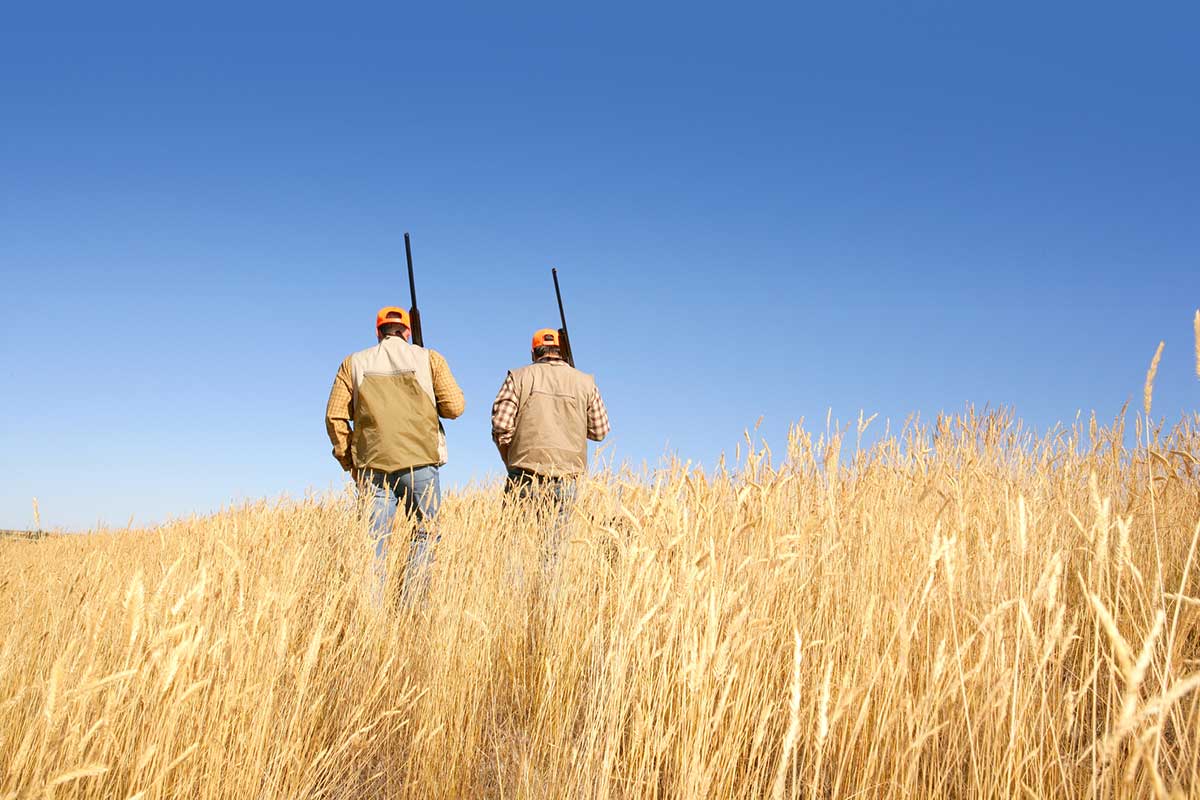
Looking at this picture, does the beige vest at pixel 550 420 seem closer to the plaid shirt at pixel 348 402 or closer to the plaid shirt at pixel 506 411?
the plaid shirt at pixel 506 411

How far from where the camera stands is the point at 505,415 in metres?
5.59

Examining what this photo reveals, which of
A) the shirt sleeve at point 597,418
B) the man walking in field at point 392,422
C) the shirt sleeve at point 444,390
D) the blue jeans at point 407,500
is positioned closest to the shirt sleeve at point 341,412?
the man walking in field at point 392,422

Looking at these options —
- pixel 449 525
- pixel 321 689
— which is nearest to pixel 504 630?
pixel 321 689

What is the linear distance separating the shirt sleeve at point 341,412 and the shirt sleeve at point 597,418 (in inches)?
73.0

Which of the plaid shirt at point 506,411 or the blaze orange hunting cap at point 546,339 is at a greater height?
the blaze orange hunting cap at point 546,339

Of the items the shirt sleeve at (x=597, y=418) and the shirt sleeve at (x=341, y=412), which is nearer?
the shirt sleeve at (x=341, y=412)

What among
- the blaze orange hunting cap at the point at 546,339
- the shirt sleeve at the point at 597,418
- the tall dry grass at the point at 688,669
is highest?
the blaze orange hunting cap at the point at 546,339

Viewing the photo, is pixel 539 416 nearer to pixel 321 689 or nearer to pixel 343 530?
pixel 343 530

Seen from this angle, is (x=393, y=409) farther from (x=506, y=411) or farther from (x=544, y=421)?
(x=544, y=421)

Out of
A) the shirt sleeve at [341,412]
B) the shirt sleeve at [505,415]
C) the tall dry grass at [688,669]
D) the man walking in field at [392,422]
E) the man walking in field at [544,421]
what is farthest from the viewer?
the shirt sleeve at [505,415]

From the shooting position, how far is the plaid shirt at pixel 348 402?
203 inches

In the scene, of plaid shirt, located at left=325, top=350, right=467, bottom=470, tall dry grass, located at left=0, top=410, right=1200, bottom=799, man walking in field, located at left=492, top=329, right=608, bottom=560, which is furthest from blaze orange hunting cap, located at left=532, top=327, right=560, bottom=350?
tall dry grass, located at left=0, top=410, right=1200, bottom=799

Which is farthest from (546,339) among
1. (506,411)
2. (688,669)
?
(688,669)

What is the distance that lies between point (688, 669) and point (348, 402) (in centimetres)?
417
